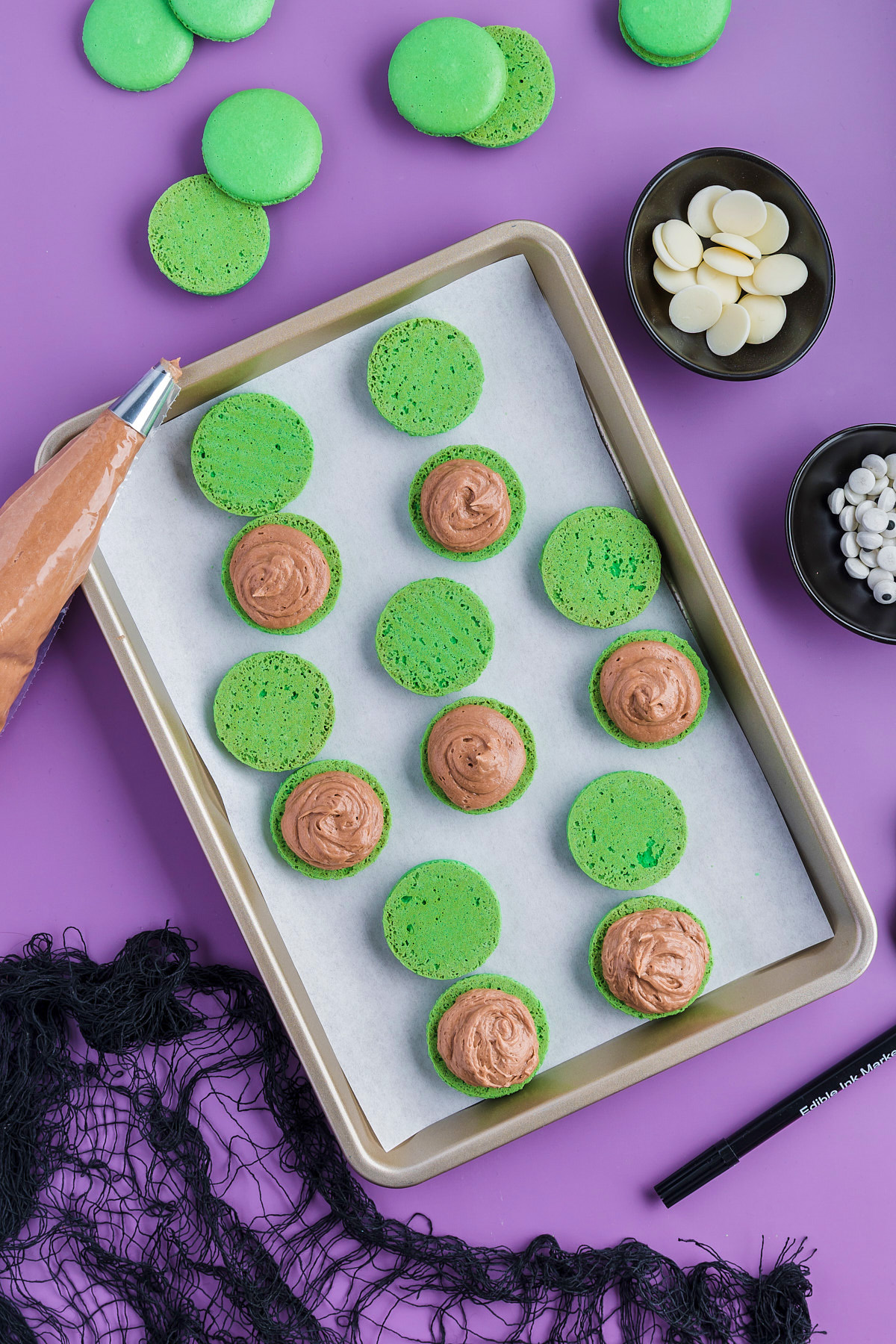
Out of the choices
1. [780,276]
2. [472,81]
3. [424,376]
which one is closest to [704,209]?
[780,276]

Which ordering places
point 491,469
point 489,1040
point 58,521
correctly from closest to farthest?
point 58,521 → point 489,1040 → point 491,469

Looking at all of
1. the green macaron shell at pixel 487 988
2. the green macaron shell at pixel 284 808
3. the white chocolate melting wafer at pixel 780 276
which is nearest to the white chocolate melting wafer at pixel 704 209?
the white chocolate melting wafer at pixel 780 276

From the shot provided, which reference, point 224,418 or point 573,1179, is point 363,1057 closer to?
point 573,1179

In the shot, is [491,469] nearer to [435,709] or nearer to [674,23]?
[435,709]

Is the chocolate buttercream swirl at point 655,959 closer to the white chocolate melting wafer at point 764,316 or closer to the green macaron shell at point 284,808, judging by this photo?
the green macaron shell at point 284,808

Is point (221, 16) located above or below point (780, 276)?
above

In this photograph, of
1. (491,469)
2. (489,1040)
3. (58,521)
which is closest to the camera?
(58,521)

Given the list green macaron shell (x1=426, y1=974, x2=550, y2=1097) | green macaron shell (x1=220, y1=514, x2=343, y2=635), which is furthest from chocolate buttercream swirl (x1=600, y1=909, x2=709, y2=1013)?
green macaron shell (x1=220, y1=514, x2=343, y2=635)

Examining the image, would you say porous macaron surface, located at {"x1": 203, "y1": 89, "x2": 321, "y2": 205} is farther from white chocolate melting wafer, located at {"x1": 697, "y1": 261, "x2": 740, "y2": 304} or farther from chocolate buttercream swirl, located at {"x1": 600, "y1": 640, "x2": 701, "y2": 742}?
chocolate buttercream swirl, located at {"x1": 600, "y1": 640, "x2": 701, "y2": 742}
